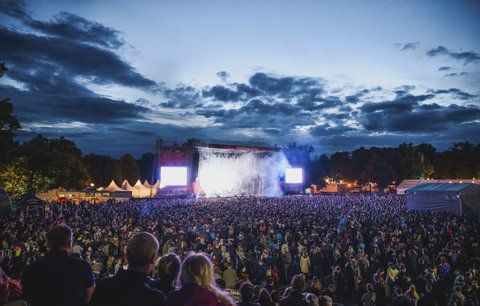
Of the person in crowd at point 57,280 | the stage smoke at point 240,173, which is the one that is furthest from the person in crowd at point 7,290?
the stage smoke at point 240,173

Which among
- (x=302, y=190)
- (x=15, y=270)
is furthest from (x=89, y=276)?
(x=302, y=190)

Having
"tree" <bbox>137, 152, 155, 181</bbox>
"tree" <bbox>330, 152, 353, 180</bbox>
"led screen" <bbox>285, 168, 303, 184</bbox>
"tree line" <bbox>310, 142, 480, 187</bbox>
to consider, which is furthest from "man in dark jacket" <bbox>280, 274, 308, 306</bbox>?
"tree" <bbox>137, 152, 155, 181</bbox>

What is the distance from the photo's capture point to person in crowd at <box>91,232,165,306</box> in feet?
6.46

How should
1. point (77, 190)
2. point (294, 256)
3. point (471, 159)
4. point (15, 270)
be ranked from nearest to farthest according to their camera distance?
1. point (15, 270)
2. point (294, 256)
3. point (77, 190)
4. point (471, 159)

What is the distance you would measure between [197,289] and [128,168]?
74.6 m

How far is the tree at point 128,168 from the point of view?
7200 cm

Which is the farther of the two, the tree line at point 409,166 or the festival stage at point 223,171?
the tree line at point 409,166

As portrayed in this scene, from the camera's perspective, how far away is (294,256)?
37.0ft

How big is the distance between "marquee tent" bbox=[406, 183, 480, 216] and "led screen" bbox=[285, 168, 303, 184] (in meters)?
24.8

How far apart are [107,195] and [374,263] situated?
34.2 m

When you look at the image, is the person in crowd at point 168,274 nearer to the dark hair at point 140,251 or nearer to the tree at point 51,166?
the dark hair at point 140,251

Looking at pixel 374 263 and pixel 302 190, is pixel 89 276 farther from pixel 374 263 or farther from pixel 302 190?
pixel 302 190

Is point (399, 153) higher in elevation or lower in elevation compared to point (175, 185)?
higher

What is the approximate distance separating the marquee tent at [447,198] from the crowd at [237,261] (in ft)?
5.22
